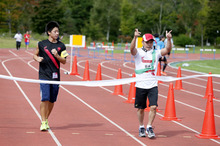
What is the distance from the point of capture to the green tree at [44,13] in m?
86.6

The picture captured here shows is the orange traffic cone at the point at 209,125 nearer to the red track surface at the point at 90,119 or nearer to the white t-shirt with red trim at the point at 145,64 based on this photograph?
the red track surface at the point at 90,119

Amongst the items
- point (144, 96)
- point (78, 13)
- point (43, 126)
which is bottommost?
point (43, 126)

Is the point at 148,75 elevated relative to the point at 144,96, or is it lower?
elevated

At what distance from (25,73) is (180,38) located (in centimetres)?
6296

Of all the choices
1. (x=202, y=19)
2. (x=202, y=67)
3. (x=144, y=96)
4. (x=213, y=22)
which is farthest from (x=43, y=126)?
(x=202, y=19)

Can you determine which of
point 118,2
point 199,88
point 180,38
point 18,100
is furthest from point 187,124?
point 118,2

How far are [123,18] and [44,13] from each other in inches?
655

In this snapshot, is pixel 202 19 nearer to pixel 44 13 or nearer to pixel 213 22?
pixel 213 22

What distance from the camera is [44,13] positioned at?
87.5 metres

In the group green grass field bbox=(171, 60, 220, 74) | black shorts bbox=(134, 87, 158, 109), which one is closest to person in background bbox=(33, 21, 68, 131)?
black shorts bbox=(134, 87, 158, 109)

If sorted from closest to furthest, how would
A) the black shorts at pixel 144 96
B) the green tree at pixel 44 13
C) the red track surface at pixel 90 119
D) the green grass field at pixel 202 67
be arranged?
the red track surface at pixel 90 119 → the black shorts at pixel 144 96 → the green grass field at pixel 202 67 → the green tree at pixel 44 13

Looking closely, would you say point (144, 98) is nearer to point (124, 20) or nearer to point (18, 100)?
point (18, 100)

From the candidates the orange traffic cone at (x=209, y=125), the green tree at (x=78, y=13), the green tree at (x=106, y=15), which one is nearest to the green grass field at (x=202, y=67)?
the orange traffic cone at (x=209, y=125)

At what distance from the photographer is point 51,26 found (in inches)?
335
